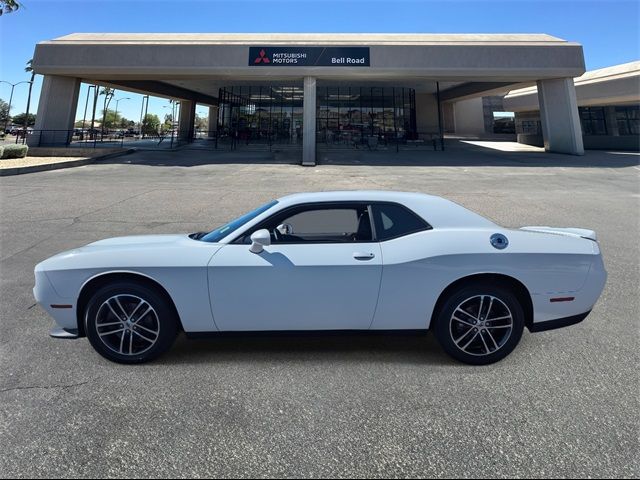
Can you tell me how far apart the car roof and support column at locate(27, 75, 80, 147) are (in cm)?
2758

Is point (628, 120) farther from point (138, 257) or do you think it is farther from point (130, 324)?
point (130, 324)

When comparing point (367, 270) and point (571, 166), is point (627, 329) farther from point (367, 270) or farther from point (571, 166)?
point (571, 166)

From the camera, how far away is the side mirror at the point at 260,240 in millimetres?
2855

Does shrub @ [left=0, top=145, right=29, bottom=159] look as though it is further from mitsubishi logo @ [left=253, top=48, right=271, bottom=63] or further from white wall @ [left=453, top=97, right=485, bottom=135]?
white wall @ [left=453, top=97, right=485, bottom=135]

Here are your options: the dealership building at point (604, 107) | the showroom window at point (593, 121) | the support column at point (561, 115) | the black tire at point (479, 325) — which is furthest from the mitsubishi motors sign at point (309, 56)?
the showroom window at point (593, 121)

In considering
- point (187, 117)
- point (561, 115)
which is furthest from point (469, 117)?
point (187, 117)

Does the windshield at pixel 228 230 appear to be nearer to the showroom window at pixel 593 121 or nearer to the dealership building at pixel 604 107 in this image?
the dealership building at pixel 604 107

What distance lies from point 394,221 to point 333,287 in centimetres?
79

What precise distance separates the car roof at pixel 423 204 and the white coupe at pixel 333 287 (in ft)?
0.27

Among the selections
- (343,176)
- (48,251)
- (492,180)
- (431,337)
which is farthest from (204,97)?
(431,337)

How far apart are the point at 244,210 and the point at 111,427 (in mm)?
7328

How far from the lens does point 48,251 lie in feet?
20.4

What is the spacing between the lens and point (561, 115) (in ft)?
80.6

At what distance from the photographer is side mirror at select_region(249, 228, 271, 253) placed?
9.37 ft
